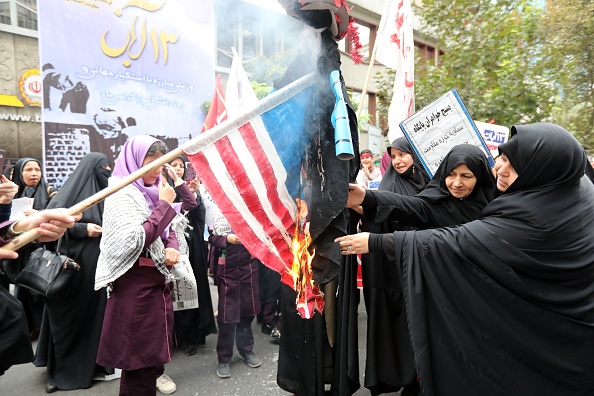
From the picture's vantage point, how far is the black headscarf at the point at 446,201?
9.18 ft

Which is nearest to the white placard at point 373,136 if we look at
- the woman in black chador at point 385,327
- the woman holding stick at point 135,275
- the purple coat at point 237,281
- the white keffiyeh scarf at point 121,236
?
the purple coat at point 237,281

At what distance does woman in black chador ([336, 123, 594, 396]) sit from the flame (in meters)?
0.59

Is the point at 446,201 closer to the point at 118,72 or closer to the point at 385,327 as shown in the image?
the point at 385,327

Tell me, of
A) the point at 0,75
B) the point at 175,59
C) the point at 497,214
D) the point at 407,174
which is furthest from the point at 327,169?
the point at 0,75

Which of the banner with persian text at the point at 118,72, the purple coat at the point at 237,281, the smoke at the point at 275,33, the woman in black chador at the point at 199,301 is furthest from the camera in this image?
the banner with persian text at the point at 118,72

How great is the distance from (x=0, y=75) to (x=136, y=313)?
9.22 metres

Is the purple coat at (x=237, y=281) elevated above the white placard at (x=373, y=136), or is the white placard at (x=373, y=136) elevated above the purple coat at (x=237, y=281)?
the white placard at (x=373, y=136)

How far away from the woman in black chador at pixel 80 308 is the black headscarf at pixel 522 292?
9.15 feet

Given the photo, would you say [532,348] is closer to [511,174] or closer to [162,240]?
[511,174]

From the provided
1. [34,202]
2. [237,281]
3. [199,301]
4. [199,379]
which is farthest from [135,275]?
[34,202]

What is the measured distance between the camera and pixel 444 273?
7.22ft

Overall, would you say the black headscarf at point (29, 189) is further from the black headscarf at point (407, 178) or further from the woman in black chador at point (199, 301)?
the black headscarf at point (407, 178)

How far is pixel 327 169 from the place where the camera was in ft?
6.41

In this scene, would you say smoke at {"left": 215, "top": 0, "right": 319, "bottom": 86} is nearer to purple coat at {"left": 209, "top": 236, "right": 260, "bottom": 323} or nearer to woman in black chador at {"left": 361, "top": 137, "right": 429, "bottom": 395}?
woman in black chador at {"left": 361, "top": 137, "right": 429, "bottom": 395}
